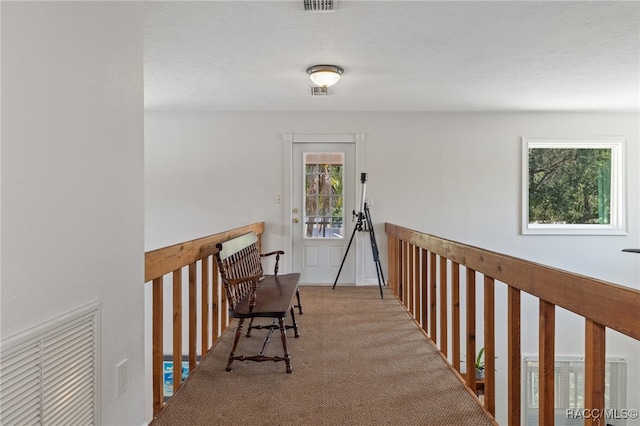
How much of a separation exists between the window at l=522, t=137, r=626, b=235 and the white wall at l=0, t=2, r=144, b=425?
504 cm

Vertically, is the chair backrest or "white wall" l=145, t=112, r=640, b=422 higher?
"white wall" l=145, t=112, r=640, b=422

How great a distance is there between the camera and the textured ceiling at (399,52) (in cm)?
253

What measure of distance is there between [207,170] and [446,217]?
319 centimetres

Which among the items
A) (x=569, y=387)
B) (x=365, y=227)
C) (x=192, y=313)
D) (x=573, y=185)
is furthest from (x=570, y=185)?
(x=192, y=313)

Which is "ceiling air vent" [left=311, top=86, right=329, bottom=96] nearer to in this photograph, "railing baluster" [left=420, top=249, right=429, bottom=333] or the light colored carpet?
"railing baluster" [left=420, top=249, right=429, bottom=333]

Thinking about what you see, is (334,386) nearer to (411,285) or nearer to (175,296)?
(175,296)

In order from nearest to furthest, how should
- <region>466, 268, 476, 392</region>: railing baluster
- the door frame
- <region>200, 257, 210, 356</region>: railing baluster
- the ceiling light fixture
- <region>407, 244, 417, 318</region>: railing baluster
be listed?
<region>466, 268, 476, 392</region>: railing baluster < <region>200, 257, 210, 356</region>: railing baluster < the ceiling light fixture < <region>407, 244, 417, 318</region>: railing baluster < the door frame

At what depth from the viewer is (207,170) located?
5.18m

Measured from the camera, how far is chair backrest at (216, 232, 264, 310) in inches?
100

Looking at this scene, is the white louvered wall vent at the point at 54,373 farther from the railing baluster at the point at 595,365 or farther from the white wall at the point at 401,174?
the white wall at the point at 401,174

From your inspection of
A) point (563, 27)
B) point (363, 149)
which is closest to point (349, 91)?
point (363, 149)

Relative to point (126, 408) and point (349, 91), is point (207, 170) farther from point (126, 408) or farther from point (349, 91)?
point (126, 408)

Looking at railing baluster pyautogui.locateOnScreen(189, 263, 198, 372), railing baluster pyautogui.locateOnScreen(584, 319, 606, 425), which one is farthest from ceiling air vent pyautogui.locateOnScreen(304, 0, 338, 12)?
railing baluster pyautogui.locateOnScreen(584, 319, 606, 425)

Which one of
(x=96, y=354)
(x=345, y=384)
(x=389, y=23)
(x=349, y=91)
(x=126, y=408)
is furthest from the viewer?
(x=349, y=91)
